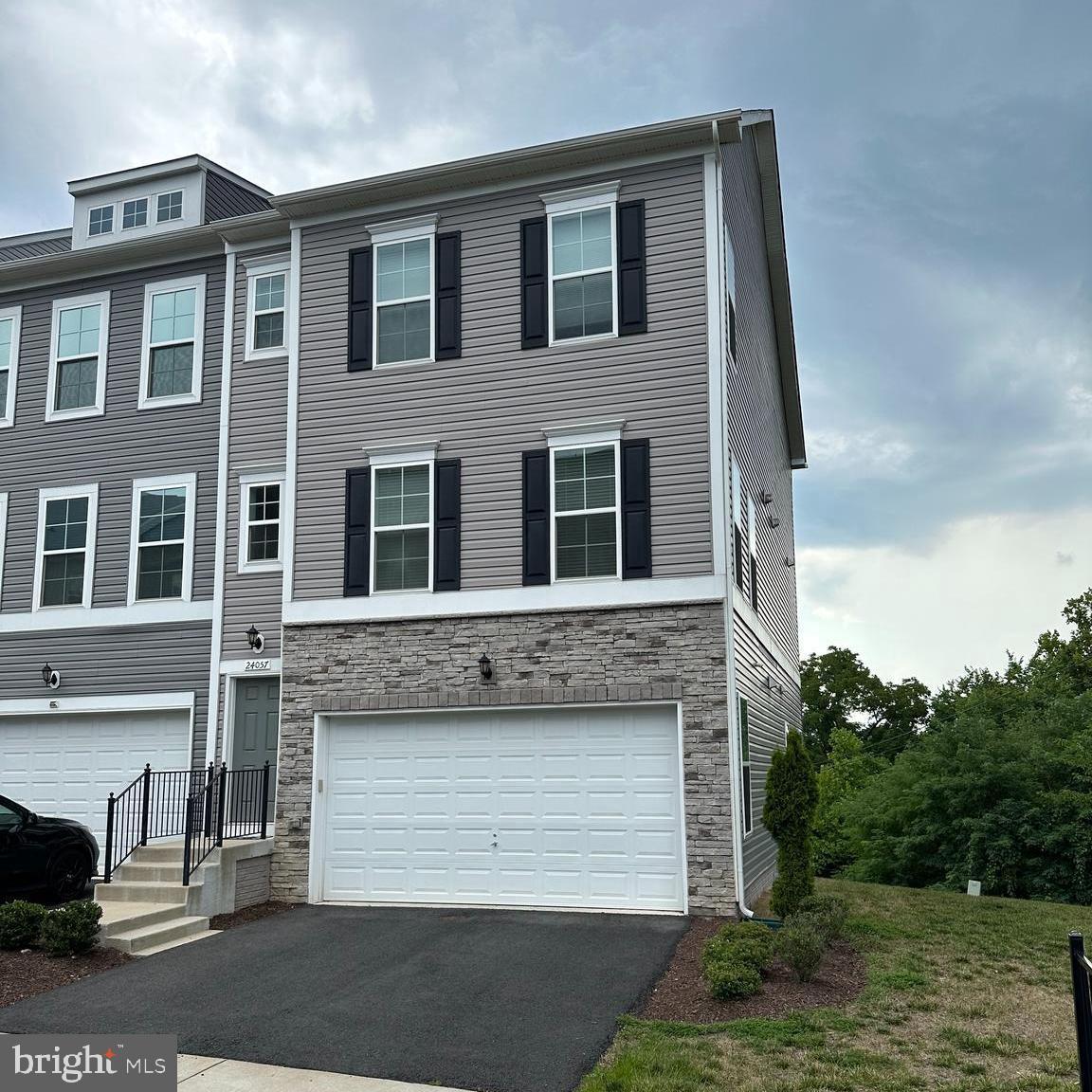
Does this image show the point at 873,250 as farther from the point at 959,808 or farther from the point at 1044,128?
the point at 959,808

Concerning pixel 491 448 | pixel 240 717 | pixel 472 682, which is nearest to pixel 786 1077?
pixel 472 682

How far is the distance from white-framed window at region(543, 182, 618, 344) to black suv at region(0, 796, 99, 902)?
8249 millimetres

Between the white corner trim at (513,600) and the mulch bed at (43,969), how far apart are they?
15.6 ft

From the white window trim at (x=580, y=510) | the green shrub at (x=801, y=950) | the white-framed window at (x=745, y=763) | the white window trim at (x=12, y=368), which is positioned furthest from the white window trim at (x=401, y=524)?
the white window trim at (x=12, y=368)

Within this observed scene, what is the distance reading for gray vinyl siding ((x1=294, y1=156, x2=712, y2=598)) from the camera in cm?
1244

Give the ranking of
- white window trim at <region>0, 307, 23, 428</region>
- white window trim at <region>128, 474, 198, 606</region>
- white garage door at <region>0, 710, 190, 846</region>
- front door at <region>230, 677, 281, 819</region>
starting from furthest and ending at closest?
white window trim at <region>0, 307, 23, 428</region>
white window trim at <region>128, 474, 198, 606</region>
white garage door at <region>0, 710, 190, 846</region>
front door at <region>230, 677, 281, 819</region>

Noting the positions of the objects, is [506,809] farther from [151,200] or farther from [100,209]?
[100,209]

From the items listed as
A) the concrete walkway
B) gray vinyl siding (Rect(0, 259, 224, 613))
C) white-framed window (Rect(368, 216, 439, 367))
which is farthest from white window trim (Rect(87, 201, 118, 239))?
the concrete walkway

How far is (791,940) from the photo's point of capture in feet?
28.0

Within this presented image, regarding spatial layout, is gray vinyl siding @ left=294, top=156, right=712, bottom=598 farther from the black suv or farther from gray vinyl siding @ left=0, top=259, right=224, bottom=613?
the black suv

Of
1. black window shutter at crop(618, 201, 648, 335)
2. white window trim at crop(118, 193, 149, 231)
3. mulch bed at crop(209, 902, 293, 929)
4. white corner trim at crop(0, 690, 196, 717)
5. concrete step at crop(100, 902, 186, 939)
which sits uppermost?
white window trim at crop(118, 193, 149, 231)

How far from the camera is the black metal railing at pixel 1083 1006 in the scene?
14.3 ft

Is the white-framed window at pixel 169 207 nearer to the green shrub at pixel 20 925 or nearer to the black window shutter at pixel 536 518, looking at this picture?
the black window shutter at pixel 536 518

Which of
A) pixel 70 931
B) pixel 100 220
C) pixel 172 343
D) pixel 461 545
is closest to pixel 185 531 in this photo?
pixel 172 343
